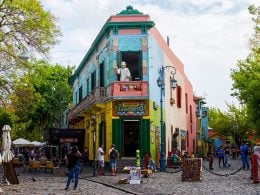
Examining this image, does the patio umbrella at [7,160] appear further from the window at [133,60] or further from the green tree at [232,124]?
the green tree at [232,124]

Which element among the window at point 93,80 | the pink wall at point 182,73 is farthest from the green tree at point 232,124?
the window at point 93,80

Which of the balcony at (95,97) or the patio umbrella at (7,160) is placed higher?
the balcony at (95,97)

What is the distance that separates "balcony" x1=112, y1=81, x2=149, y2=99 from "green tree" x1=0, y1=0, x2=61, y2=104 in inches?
234

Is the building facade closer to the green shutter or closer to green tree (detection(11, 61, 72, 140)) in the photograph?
the green shutter

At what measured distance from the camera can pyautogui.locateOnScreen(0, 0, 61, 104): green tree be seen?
76.4 feet

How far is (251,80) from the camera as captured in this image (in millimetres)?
39562

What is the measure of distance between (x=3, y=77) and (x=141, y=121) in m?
8.65

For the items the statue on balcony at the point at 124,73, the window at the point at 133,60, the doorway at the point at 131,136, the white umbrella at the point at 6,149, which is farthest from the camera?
the window at the point at 133,60

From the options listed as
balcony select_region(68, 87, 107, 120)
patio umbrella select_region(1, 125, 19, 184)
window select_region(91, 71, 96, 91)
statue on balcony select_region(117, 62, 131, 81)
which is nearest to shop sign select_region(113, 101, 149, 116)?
balcony select_region(68, 87, 107, 120)

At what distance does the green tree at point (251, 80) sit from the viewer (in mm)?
35250

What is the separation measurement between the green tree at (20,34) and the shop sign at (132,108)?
6674mm

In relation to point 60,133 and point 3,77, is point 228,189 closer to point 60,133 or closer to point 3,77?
point 3,77

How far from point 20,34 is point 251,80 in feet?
70.6

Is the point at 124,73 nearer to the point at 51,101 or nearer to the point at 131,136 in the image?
the point at 131,136
